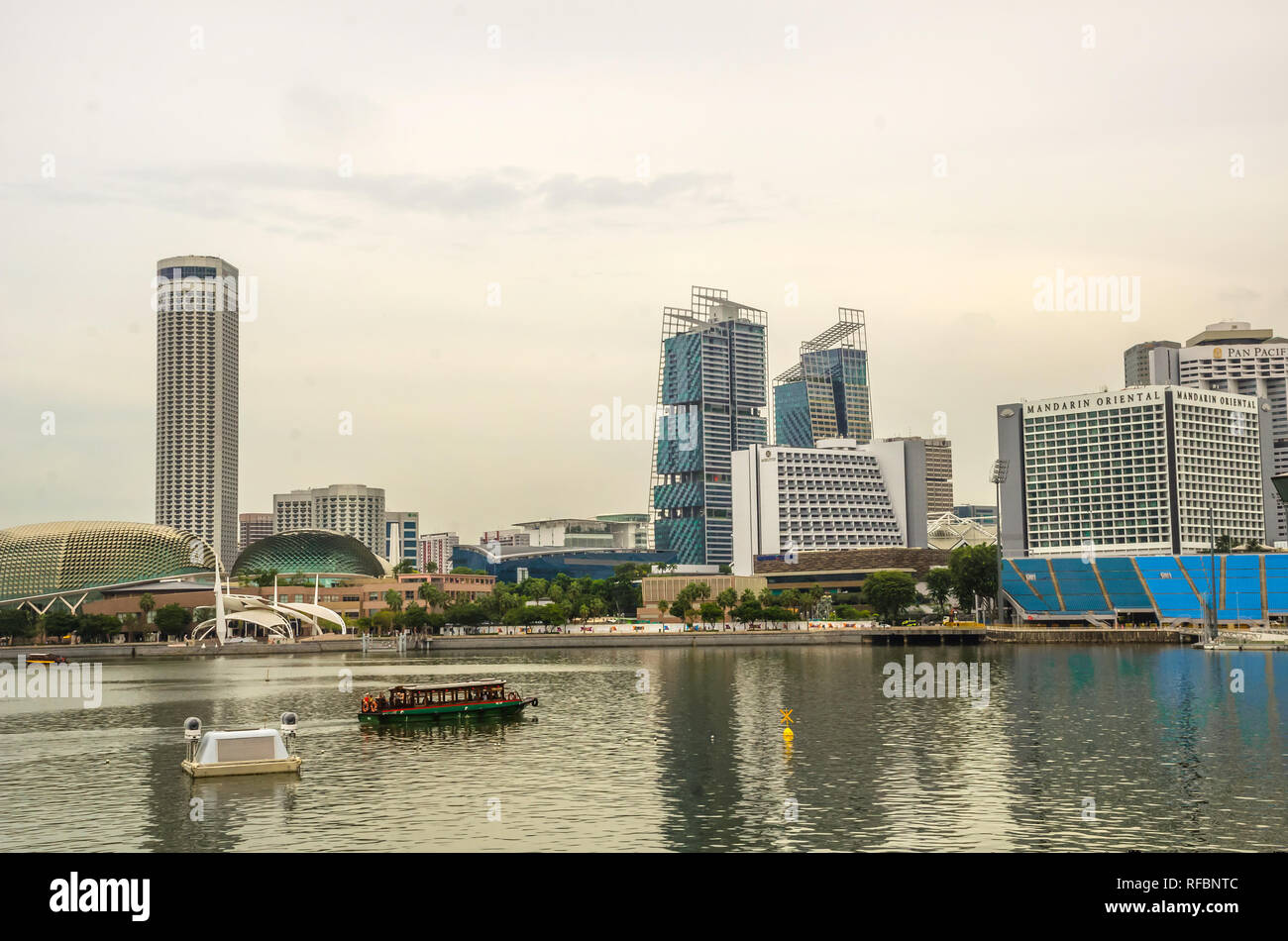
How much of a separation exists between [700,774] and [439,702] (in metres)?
28.5

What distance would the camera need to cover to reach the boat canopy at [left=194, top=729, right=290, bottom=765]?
4853cm

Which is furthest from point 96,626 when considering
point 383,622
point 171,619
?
point 383,622

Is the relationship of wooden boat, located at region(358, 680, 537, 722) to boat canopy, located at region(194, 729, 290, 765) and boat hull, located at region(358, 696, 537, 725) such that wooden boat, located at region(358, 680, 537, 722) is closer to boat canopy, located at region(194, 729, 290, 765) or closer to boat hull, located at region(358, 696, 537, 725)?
boat hull, located at region(358, 696, 537, 725)

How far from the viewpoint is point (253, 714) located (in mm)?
74750

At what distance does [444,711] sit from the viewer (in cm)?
7044

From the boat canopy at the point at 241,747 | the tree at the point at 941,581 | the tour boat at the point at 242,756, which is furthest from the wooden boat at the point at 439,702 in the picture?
the tree at the point at 941,581

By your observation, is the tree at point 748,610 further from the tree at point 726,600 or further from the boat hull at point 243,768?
the boat hull at point 243,768

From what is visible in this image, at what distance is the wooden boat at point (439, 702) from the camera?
68625 millimetres

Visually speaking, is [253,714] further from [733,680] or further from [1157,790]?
[1157,790]

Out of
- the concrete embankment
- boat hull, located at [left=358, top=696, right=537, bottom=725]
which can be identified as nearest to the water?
boat hull, located at [left=358, top=696, right=537, bottom=725]

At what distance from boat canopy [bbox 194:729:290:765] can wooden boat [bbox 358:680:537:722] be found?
61.5 feet
